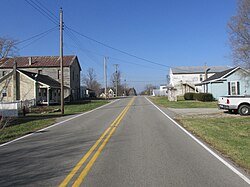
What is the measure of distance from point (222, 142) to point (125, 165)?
15.6 ft

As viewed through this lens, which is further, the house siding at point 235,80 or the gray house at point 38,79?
the gray house at point 38,79

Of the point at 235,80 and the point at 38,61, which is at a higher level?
the point at 38,61

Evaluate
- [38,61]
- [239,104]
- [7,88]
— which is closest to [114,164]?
[239,104]

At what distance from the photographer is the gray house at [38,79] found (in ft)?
144

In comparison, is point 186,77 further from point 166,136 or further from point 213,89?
point 166,136

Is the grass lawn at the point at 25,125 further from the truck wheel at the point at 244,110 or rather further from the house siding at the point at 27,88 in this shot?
the house siding at the point at 27,88

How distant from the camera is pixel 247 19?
36562 millimetres

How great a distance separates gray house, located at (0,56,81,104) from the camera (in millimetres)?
43969

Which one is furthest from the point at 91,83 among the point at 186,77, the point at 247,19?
the point at 247,19

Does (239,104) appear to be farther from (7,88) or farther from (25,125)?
(7,88)

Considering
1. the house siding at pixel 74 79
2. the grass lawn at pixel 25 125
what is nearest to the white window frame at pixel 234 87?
the grass lawn at pixel 25 125

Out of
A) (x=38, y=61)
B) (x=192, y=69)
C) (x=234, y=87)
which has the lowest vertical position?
(x=234, y=87)

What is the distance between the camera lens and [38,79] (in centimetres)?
4616

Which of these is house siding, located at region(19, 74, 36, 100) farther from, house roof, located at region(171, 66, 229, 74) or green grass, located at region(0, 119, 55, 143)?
→ house roof, located at region(171, 66, 229, 74)
